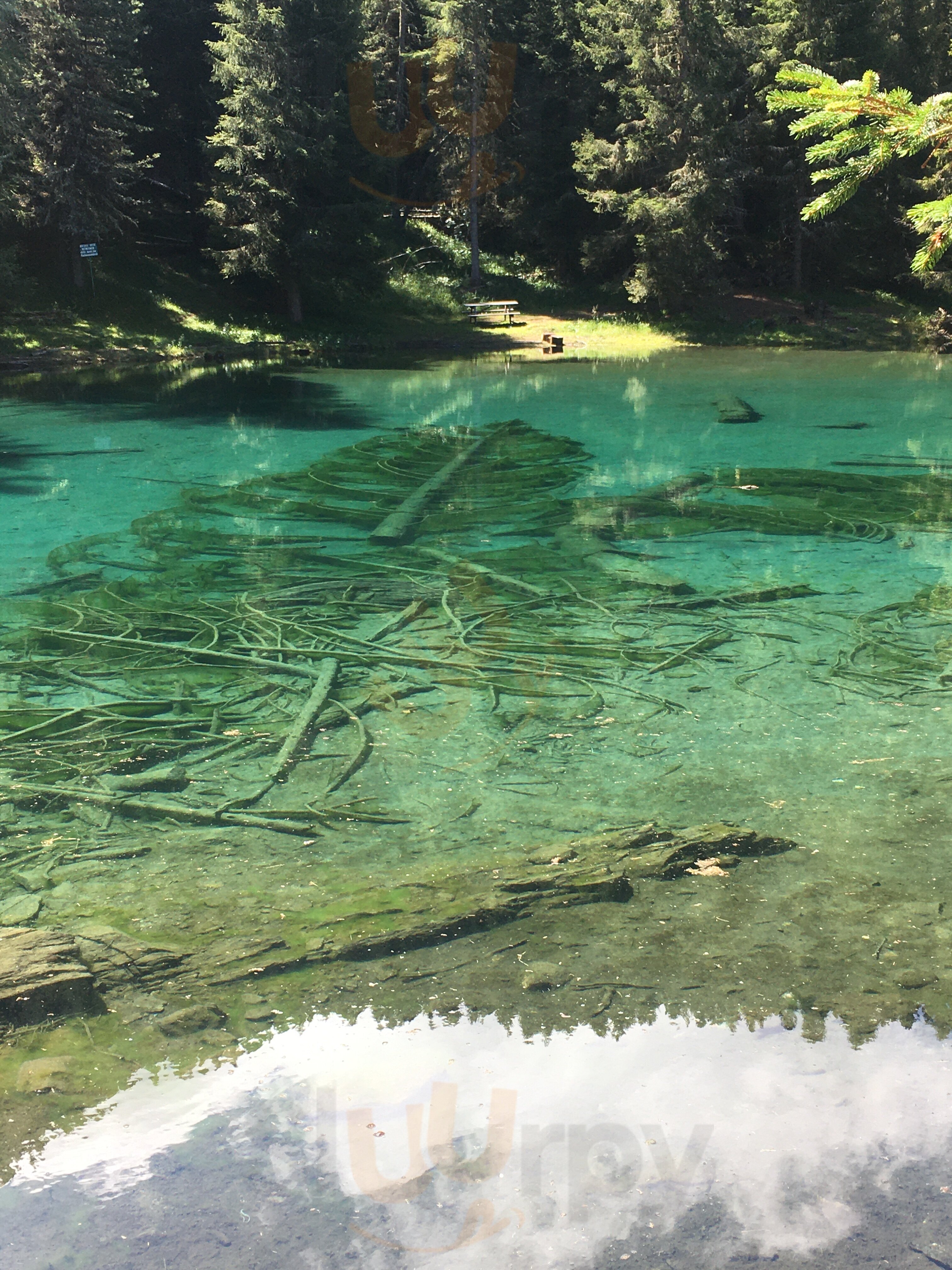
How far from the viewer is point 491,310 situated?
35406 mm

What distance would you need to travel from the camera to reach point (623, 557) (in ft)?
32.0

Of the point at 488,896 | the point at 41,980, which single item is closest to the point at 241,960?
the point at 41,980

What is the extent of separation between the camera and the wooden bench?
3481 centimetres

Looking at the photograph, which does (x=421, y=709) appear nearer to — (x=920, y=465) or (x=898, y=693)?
Result: (x=898, y=693)

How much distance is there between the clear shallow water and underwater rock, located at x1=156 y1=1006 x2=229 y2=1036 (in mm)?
15

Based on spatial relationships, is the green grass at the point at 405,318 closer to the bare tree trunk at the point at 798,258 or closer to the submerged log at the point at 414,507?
the bare tree trunk at the point at 798,258

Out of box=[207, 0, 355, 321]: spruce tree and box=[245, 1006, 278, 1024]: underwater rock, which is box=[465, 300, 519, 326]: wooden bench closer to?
box=[207, 0, 355, 321]: spruce tree

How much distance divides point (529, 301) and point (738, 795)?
34355 millimetres

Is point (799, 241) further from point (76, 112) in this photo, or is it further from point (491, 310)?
point (76, 112)

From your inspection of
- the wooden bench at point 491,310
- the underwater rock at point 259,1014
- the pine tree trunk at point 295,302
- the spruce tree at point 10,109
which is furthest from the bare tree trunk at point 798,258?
the underwater rock at point 259,1014

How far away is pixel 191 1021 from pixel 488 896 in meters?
1.26

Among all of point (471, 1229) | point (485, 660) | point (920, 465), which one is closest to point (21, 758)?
point (485, 660)

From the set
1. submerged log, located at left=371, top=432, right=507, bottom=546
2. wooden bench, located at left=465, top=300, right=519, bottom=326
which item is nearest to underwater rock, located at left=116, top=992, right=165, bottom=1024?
submerged log, located at left=371, top=432, right=507, bottom=546

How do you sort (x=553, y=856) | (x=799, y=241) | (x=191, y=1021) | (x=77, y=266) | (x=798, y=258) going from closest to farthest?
1. (x=191, y=1021)
2. (x=553, y=856)
3. (x=77, y=266)
4. (x=799, y=241)
5. (x=798, y=258)
